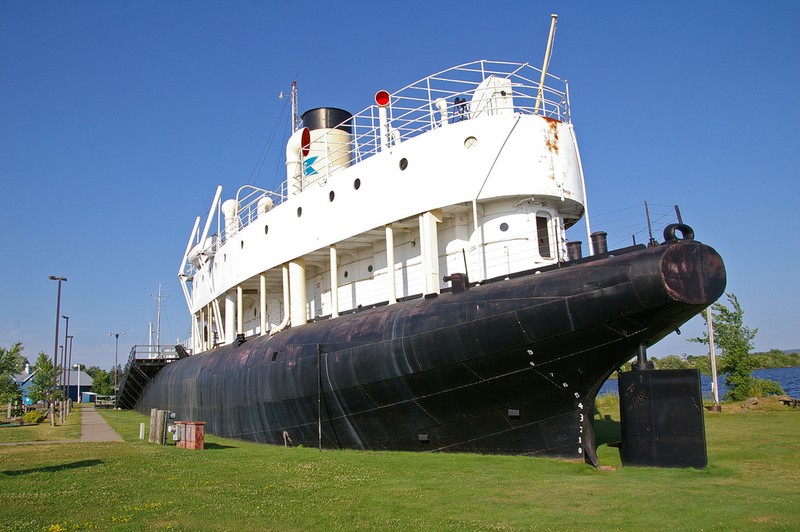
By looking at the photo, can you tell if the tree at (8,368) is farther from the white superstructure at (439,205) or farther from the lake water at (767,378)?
the lake water at (767,378)

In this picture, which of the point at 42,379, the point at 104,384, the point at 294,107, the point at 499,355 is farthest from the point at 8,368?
the point at 104,384

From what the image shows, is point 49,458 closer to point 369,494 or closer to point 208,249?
point 369,494

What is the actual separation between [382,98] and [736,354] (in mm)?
25983

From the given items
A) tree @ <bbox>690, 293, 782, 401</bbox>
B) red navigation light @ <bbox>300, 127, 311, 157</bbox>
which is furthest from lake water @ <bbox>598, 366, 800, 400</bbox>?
red navigation light @ <bbox>300, 127, 311, 157</bbox>

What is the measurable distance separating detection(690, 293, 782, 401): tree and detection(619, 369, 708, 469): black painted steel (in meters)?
23.0

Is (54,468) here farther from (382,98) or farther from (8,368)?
(8,368)

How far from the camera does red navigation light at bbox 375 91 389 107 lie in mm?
18688

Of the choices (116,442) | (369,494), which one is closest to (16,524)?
(369,494)

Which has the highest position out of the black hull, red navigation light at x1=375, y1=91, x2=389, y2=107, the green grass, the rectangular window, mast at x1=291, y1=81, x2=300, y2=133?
mast at x1=291, y1=81, x2=300, y2=133

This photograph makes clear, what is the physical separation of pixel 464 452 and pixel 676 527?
22.2 feet

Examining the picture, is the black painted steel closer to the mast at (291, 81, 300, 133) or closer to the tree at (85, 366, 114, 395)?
the mast at (291, 81, 300, 133)

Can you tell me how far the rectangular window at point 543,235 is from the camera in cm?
1611

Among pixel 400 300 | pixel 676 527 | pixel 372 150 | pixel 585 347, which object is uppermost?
pixel 372 150

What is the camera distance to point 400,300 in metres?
17.0
